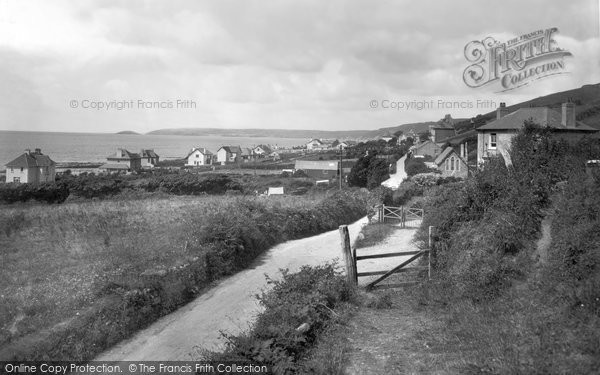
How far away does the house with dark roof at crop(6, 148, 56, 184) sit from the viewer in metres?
45.5

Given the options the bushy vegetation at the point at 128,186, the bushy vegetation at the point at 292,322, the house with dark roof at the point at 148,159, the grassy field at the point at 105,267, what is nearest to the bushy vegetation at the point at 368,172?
the bushy vegetation at the point at 128,186

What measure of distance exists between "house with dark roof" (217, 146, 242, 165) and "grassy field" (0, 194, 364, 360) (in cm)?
6361

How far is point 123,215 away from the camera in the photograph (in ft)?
101

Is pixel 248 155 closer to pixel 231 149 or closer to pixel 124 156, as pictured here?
pixel 231 149

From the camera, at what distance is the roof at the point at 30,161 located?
46.2 metres

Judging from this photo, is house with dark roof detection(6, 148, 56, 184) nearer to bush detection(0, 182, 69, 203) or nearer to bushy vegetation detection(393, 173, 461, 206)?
bush detection(0, 182, 69, 203)

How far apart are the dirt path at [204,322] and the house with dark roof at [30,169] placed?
118ft

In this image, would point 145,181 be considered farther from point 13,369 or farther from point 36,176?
point 13,369

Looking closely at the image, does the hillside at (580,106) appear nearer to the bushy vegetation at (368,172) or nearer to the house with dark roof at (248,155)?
the bushy vegetation at (368,172)

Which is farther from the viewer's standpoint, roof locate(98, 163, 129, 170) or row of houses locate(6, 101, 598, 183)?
roof locate(98, 163, 129, 170)

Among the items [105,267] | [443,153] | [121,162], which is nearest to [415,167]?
[443,153]

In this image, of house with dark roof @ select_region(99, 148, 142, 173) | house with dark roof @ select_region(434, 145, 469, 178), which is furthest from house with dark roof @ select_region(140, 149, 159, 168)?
house with dark roof @ select_region(434, 145, 469, 178)

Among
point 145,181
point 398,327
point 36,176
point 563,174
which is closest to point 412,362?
point 398,327

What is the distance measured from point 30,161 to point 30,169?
0.75 m
